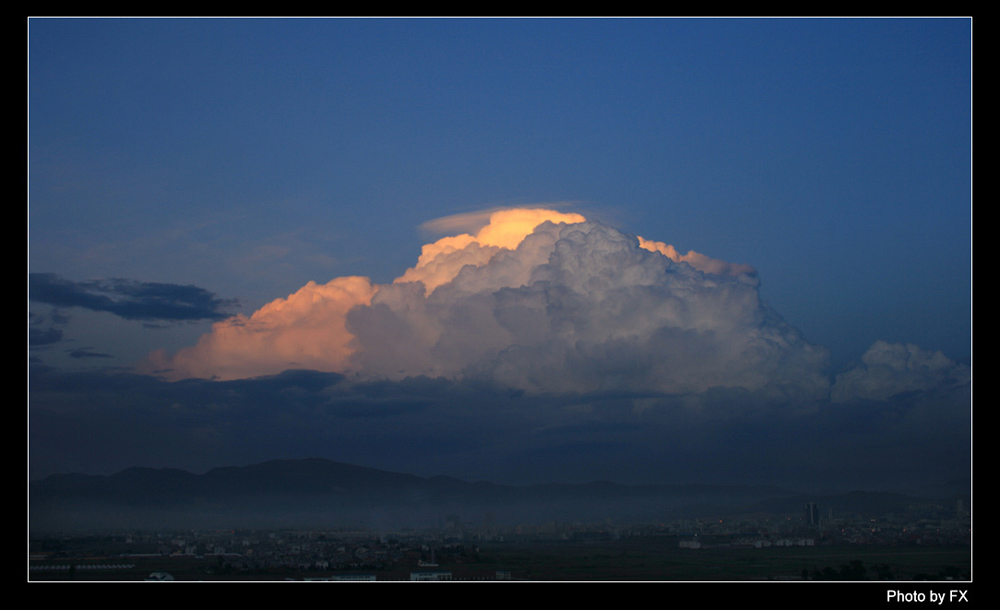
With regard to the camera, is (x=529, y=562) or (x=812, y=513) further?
(x=812, y=513)

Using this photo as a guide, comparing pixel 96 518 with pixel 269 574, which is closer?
pixel 269 574

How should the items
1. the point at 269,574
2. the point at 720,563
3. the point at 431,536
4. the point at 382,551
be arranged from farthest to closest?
1. the point at 431,536
2. the point at 382,551
3. the point at 720,563
4. the point at 269,574

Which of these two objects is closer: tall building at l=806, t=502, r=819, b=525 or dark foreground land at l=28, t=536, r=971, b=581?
dark foreground land at l=28, t=536, r=971, b=581

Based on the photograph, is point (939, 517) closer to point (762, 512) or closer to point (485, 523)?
point (762, 512)

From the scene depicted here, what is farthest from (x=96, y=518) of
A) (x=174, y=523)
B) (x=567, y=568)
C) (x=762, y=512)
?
(x=762, y=512)

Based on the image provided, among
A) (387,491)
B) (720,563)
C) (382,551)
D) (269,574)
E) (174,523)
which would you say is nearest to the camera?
(269,574)

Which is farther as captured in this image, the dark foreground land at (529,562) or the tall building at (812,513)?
the tall building at (812,513)
